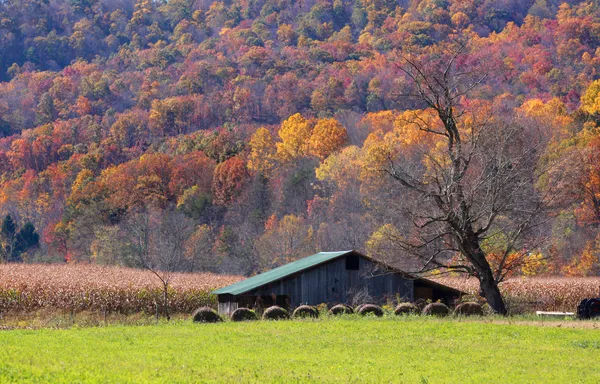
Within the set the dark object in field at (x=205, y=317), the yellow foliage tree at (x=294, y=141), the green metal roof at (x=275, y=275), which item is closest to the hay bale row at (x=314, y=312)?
A: the dark object in field at (x=205, y=317)

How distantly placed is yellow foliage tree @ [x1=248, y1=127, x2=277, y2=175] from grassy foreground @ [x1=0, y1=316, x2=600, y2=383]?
85.3 m

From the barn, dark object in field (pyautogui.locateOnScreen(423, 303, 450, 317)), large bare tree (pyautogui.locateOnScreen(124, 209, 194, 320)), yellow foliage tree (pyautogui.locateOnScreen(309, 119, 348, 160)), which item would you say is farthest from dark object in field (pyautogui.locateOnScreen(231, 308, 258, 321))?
yellow foliage tree (pyautogui.locateOnScreen(309, 119, 348, 160))

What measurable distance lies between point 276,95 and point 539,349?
504ft

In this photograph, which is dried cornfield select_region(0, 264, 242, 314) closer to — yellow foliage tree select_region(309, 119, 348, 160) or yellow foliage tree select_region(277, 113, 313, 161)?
yellow foliage tree select_region(309, 119, 348, 160)

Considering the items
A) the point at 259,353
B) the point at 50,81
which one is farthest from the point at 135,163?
the point at 259,353

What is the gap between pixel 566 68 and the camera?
152 metres

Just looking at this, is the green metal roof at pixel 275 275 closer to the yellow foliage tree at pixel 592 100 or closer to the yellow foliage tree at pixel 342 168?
the yellow foliage tree at pixel 342 168

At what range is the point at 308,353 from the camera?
23.4 meters

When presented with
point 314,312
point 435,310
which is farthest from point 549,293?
point 314,312

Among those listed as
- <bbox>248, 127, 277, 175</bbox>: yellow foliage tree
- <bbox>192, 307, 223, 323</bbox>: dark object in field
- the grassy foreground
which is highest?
<bbox>248, 127, 277, 175</bbox>: yellow foliage tree

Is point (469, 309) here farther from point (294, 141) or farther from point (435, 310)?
point (294, 141)

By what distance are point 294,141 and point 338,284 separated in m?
78.7

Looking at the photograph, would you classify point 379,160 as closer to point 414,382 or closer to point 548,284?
point 548,284

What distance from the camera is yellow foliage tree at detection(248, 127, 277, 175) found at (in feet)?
384
